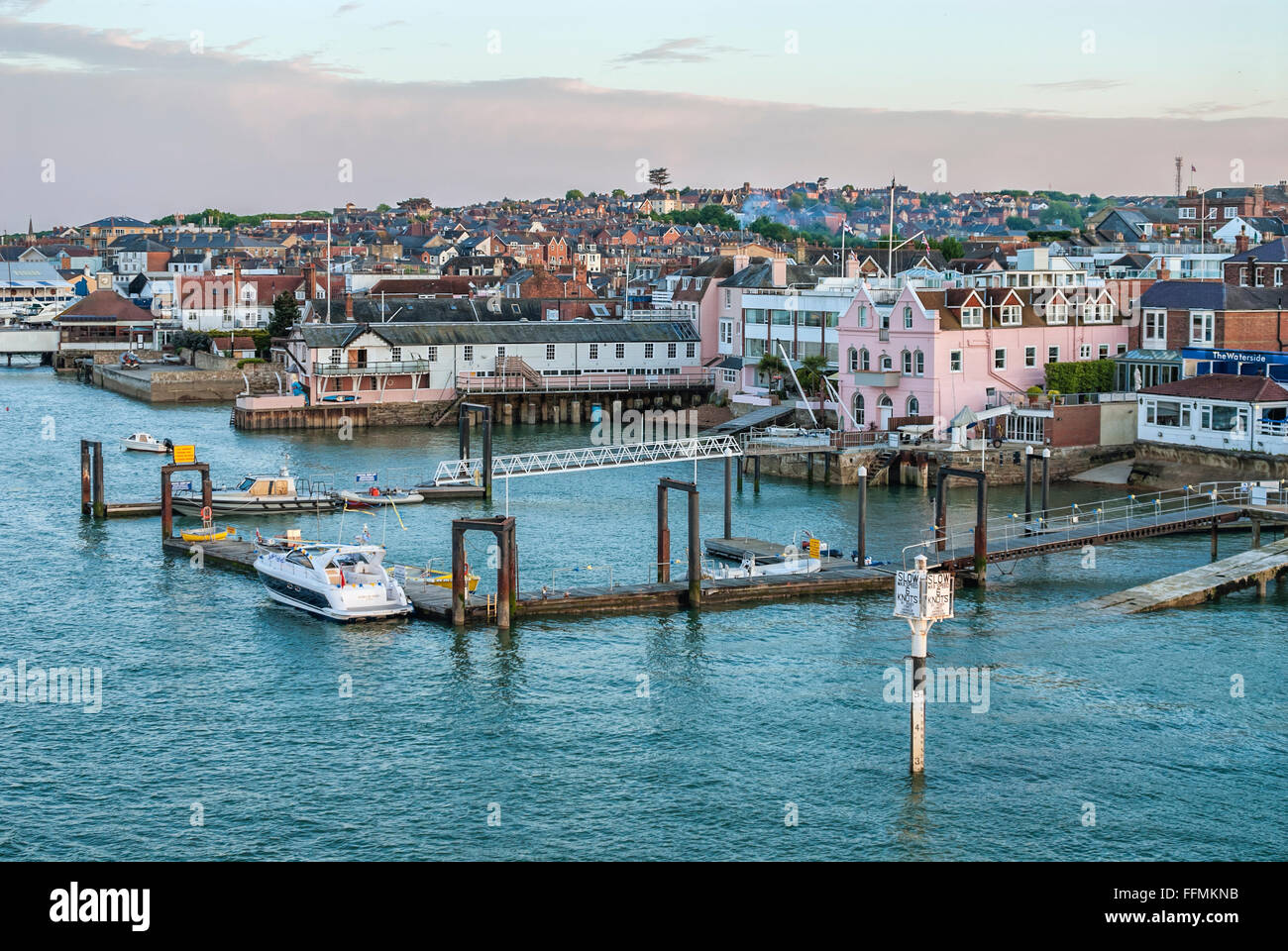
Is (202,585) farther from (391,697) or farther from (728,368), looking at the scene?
(728,368)

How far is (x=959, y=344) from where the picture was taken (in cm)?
5825

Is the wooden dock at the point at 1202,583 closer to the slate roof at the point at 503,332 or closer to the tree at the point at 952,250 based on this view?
the slate roof at the point at 503,332

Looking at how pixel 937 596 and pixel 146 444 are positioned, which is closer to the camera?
pixel 937 596

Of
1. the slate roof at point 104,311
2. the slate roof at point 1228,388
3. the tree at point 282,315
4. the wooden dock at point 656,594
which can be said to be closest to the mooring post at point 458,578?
the wooden dock at point 656,594

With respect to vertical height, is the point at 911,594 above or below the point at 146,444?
above

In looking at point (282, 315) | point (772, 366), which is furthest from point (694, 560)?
point (282, 315)

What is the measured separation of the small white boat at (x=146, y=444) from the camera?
62691 millimetres

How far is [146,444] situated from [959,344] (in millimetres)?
31086

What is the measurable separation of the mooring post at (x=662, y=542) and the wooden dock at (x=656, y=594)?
1.83 feet

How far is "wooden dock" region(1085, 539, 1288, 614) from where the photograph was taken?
1383 inches

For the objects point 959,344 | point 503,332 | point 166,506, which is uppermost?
point 503,332

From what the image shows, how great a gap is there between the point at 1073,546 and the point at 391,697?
710 inches

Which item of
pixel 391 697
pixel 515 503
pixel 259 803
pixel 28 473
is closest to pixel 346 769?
pixel 259 803

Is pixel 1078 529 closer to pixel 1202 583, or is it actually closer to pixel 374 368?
pixel 1202 583
